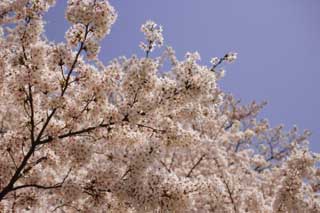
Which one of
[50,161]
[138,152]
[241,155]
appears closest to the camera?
[138,152]

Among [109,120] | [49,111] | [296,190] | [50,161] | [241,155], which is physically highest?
[241,155]

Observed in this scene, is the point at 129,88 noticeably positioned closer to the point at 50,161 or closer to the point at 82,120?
the point at 82,120

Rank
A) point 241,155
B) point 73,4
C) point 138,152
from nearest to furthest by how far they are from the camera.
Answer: point 138,152
point 73,4
point 241,155

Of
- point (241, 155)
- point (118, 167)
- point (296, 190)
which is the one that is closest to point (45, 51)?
point (118, 167)

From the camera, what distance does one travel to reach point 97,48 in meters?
5.84

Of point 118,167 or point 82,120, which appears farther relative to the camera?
point 82,120

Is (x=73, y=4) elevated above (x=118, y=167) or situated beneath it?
elevated above

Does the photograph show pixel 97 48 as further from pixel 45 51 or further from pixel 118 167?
pixel 118 167

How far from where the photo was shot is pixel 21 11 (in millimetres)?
5965

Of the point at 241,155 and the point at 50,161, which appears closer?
the point at 50,161

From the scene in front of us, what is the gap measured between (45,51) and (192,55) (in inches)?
98.1

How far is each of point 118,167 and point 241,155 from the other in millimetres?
14385

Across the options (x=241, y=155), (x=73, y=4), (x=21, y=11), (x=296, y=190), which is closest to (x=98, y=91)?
(x=73, y=4)

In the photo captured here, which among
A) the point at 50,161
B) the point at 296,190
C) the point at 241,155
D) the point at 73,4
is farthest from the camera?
the point at 241,155
